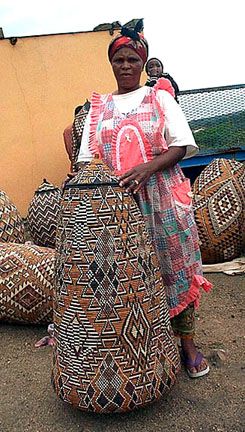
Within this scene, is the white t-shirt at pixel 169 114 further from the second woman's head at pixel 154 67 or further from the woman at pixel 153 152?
the second woman's head at pixel 154 67

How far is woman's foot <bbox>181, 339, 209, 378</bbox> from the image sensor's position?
3.07 meters

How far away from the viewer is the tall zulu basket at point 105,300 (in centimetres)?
252

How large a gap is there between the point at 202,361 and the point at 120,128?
133 centimetres

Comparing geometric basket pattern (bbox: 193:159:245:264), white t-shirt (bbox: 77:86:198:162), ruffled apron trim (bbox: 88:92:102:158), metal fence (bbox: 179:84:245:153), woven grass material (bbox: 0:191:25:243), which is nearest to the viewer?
white t-shirt (bbox: 77:86:198:162)

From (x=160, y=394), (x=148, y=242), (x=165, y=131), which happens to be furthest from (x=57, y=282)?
(x=165, y=131)

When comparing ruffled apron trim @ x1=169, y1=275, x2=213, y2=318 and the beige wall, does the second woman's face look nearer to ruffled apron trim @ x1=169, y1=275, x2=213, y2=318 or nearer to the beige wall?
the beige wall

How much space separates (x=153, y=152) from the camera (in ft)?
9.11

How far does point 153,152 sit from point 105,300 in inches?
29.8

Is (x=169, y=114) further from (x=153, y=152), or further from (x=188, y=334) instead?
(x=188, y=334)

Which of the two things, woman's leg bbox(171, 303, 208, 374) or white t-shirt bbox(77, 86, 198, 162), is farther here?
woman's leg bbox(171, 303, 208, 374)

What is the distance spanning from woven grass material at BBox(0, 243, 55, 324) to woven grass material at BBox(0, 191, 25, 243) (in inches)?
36.5

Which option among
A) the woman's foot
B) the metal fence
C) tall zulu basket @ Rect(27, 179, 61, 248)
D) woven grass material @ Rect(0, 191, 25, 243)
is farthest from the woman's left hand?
the metal fence

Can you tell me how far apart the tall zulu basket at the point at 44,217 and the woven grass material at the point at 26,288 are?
1.43 m

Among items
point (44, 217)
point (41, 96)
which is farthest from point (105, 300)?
point (41, 96)
